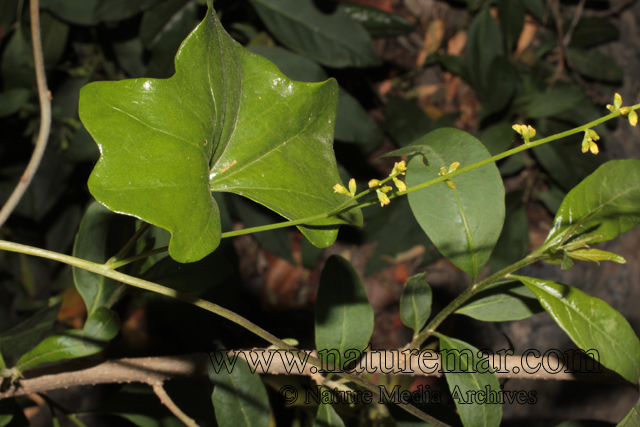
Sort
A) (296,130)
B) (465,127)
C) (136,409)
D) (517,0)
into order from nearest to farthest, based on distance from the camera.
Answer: (296,130)
(136,409)
(517,0)
(465,127)

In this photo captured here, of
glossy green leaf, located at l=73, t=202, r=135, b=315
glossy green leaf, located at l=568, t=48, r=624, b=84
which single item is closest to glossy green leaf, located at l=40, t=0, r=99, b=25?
glossy green leaf, located at l=73, t=202, r=135, b=315

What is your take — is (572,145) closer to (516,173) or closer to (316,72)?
(516,173)

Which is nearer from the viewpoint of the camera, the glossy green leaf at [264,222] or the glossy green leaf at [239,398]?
the glossy green leaf at [239,398]

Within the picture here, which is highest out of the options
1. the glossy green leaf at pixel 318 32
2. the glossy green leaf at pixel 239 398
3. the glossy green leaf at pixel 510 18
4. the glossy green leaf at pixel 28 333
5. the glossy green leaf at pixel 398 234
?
the glossy green leaf at pixel 510 18

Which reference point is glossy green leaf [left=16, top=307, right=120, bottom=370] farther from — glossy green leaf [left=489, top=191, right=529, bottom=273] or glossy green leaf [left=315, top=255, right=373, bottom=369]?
glossy green leaf [left=489, top=191, right=529, bottom=273]

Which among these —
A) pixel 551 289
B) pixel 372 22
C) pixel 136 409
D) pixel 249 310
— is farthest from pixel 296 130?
pixel 249 310

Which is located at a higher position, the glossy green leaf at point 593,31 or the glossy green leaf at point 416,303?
the glossy green leaf at point 593,31

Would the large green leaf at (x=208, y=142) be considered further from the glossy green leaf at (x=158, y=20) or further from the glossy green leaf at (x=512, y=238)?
the glossy green leaf at (x=512, y=238)

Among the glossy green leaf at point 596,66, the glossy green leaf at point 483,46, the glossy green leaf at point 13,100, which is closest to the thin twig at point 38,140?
the glossy green leaf at point 13,100
